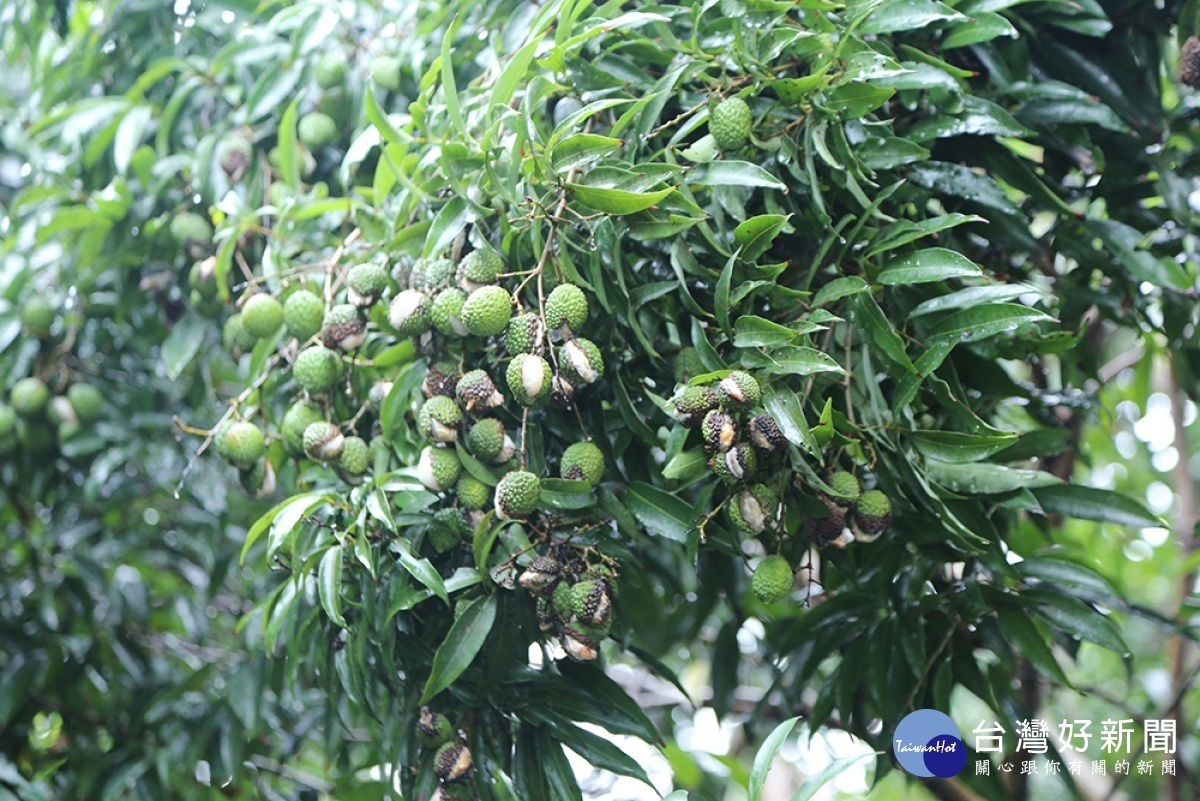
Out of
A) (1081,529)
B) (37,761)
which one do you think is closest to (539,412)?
(37,761)

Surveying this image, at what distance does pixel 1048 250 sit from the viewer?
133cm

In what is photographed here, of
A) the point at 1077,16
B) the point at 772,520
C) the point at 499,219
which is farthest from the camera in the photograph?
the point at 1077,16

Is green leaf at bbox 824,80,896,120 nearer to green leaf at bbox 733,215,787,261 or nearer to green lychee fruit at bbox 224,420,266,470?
green leaf at bbox 733,215,787,261

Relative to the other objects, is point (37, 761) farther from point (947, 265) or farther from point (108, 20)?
point (947, 265)

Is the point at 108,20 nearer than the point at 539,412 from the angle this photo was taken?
No

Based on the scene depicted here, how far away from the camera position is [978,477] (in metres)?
1.12

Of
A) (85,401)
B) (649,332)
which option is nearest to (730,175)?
(649,332)

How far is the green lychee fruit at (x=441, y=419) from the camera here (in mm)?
1061

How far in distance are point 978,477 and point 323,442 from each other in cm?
71

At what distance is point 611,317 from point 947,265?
1.10 ft

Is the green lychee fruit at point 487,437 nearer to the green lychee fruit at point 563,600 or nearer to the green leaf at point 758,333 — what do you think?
the green lychee fruit at point 563,600

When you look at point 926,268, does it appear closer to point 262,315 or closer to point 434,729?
point 434,729

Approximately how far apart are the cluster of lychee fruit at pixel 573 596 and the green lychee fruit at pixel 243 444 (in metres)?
0.41

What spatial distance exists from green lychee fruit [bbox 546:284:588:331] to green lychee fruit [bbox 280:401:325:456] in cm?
38
